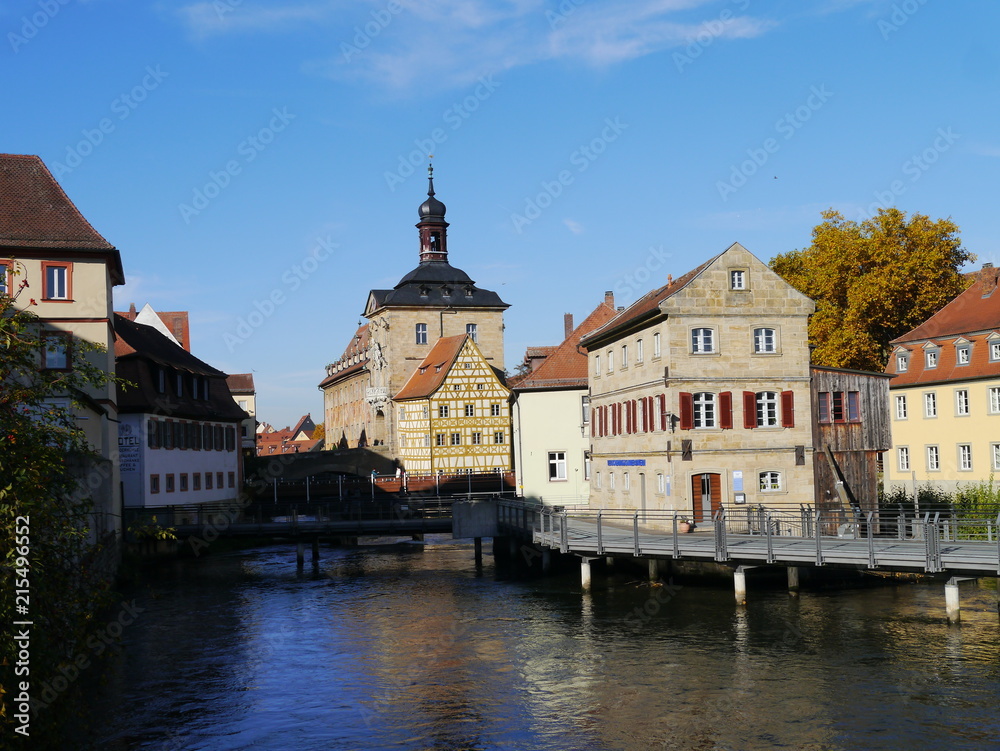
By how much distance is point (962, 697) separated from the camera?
1905cm

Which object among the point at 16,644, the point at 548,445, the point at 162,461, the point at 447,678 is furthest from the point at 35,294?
the point at 16,644

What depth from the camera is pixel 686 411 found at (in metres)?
37.1

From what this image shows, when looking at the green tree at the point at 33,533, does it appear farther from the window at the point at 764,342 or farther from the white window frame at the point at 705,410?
the window at the point at 764,342

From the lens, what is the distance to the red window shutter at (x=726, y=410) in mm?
37469

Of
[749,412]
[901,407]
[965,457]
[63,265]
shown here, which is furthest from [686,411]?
[901,407]

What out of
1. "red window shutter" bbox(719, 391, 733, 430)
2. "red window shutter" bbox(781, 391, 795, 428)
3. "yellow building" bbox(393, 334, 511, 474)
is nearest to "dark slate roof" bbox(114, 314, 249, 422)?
"yellow building" bbox(393, 334, 511, 474)

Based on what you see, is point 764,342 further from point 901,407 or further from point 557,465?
point 901,407

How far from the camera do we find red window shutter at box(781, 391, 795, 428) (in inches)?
1478

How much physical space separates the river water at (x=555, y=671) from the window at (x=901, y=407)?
80.6 ft

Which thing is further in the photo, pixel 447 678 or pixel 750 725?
pixel 447 678

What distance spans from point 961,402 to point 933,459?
334cm

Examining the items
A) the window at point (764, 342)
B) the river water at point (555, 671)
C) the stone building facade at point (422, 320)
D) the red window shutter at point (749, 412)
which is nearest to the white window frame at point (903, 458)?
the window at point (764, 342)

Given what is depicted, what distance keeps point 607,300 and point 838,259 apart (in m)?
12.9

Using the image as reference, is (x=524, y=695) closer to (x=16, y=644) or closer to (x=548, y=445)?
(x=16, y=644)
